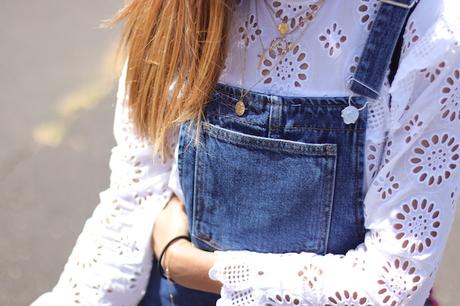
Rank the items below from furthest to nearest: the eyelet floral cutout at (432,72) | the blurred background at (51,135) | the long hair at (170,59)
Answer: the blurred background at (51,135) < the long hair at (170,59) < the eyelet floral cutout at (432,72)

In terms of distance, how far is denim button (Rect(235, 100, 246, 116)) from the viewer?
1192mm

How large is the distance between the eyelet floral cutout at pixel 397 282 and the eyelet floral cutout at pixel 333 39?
1.04 feet

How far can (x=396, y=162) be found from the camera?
108 cm

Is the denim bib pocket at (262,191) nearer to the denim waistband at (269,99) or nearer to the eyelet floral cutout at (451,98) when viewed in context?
the denim waistband at (269,99)

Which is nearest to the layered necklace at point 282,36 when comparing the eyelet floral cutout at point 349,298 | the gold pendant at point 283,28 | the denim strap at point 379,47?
the gold pendant at point 283,28

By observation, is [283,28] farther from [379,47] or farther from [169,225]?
[169,225]

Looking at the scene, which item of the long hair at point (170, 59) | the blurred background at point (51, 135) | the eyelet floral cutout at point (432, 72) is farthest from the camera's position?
the blurred background at point (51, 135)

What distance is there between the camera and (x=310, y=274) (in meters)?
1.14

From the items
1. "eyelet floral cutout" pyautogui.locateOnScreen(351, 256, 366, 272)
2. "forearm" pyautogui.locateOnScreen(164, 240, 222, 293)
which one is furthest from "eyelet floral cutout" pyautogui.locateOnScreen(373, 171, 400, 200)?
"forearm" pyautogui.locateOnScreen(164, 240, 222, 293)

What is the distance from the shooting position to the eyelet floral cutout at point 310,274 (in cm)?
113

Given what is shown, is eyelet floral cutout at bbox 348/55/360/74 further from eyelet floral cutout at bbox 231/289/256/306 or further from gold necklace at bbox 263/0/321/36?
eyelet floral cutout at bbox 231/289/256/306

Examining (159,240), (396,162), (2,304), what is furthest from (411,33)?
(2,304)

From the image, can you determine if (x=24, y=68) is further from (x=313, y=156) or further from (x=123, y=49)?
(x=313, y=156)

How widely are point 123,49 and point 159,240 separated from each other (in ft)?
1.20
